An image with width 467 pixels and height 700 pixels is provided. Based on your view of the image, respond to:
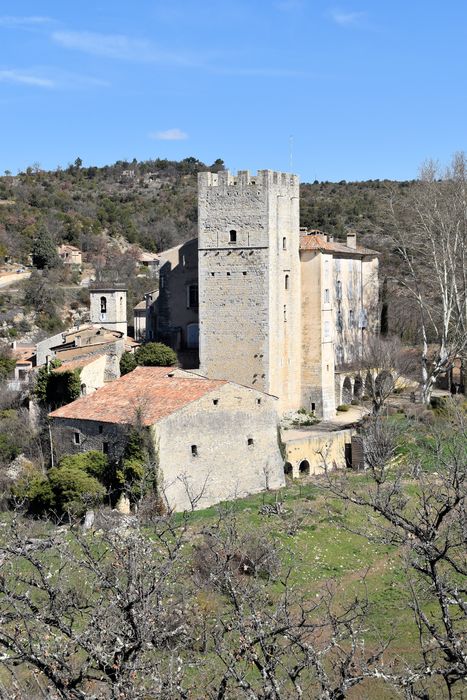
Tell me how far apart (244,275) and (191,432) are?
9.67m

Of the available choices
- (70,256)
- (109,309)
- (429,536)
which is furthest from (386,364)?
(70,256)

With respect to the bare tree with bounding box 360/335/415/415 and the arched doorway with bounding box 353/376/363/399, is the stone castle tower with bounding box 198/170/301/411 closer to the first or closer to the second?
the bare tree with bounding box 360/335/415/415

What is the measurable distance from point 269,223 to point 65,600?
983 inches

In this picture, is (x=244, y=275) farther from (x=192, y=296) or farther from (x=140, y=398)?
(x=140, y=398)

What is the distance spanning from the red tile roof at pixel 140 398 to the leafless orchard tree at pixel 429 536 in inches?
210

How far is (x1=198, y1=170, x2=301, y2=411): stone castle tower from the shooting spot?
1362 inches

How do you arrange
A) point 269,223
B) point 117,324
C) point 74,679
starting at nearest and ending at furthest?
point 74,679 → point 269,223 → point 117,324

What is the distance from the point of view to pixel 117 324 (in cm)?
4069

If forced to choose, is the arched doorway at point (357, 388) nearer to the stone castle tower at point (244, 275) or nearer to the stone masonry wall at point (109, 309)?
the stone castle tower at point (244, 275)

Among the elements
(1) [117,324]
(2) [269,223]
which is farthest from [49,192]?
(2) [269,223]

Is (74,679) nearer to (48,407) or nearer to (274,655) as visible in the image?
(274,655)

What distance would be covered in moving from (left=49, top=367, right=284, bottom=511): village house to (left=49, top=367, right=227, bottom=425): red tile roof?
0.03 m

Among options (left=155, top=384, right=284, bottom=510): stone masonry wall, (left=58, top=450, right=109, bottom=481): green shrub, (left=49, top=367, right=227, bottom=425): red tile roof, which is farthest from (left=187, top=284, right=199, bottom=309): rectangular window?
(left=58, top=450, right=109, bottom=481): green shrub

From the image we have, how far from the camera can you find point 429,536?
1081 centimetres
